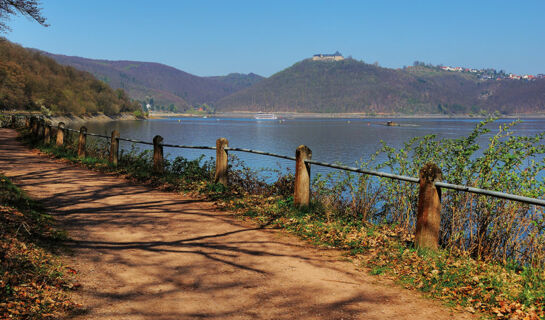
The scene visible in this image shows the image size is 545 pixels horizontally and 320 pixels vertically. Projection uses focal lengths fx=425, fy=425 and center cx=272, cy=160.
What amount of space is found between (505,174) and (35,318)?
7.04 metres

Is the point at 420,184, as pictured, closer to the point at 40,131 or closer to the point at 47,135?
the point at 47,135

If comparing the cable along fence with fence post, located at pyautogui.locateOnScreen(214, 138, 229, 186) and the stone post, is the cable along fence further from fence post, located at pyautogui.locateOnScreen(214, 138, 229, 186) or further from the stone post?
the stone post

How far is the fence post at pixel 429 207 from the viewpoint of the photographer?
600 cm

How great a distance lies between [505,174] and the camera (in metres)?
7.19

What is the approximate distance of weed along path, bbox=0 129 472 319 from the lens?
14.3 feet

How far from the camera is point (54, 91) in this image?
3925 inches

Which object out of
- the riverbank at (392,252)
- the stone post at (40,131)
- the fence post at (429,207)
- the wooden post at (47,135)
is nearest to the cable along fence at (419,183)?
the fence post at (429,207)

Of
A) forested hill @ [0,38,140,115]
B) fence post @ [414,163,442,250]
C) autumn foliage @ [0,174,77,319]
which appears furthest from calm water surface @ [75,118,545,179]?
forested hill @ [0,38,140,115]

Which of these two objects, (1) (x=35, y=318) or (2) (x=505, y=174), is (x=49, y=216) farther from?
(2) (x=505, y=174)

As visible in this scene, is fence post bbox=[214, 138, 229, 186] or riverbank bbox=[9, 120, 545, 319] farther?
fence post bbox=[214, 138, 229, 186]

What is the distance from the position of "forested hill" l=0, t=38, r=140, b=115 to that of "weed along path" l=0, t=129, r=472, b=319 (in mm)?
46414

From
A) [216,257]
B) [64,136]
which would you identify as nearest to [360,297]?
[216,257]

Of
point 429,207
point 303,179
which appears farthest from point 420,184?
point 303,179

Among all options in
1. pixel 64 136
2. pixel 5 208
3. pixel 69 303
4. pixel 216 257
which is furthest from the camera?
pixel 64 136
